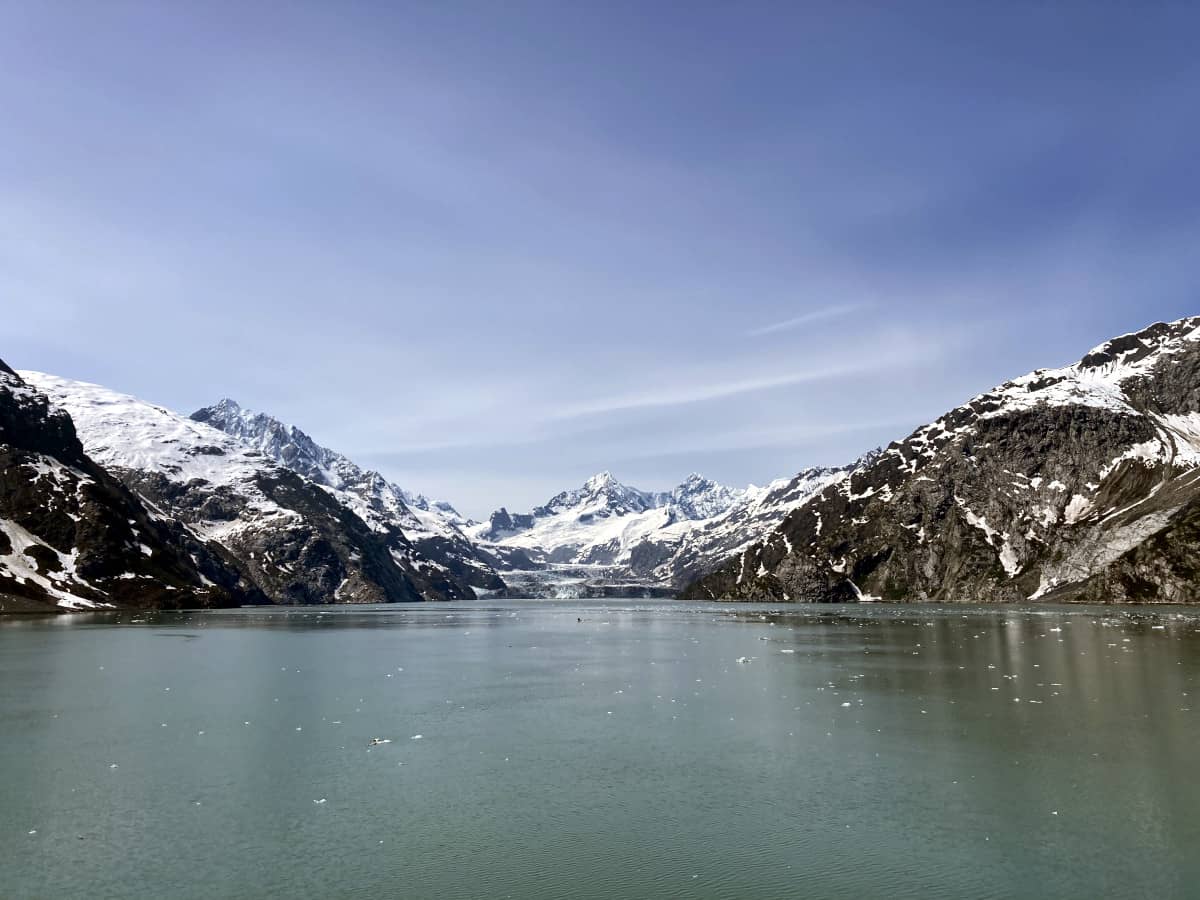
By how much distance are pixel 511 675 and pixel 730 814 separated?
50951 mm

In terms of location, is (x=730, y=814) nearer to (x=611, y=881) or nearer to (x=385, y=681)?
(x=611, y=881)

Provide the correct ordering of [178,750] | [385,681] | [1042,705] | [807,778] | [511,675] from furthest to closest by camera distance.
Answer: [511,675] → [385,681] → [1042,705] → [178,750] → [807,778]

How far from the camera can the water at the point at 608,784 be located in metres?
26.4

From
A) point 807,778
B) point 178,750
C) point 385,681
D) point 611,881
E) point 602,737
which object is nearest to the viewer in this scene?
point 611,881

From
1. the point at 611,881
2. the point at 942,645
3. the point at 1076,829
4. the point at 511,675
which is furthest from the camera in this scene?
the point at 942,645

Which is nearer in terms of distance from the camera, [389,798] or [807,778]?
[389,798]

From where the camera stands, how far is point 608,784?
123 ft

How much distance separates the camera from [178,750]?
44750 millimetres

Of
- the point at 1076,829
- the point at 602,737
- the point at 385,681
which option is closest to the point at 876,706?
the point at 602,737

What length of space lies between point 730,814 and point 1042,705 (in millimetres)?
34142

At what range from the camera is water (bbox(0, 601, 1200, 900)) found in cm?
2636

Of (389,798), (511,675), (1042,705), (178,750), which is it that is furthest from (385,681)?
(1042,705)

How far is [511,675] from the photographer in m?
81.2

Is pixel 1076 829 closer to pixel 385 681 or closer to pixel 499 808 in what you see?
pixel 499 808
